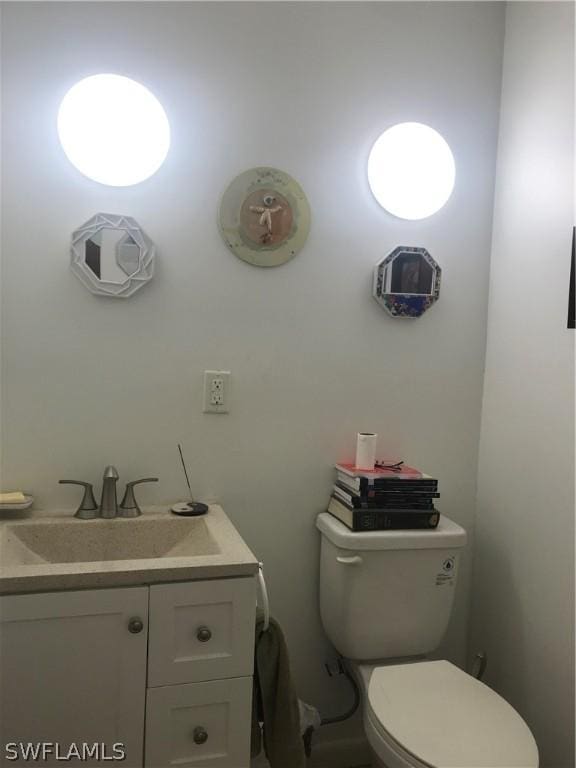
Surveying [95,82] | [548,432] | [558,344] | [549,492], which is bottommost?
[549,492]

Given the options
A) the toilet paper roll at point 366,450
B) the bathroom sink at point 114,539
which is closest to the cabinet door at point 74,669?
the bathroom sink at point 114,539

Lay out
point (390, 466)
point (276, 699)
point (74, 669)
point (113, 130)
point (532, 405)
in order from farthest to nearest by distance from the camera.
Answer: point (390, 466) < point (532, 405) < point (113, 130) < point (276, 699) < point (74, 669)

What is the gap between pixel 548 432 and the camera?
1688 mm

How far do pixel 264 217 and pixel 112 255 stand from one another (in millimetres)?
444

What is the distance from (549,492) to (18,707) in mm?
1385

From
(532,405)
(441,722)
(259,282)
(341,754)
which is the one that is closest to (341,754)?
(341,754)

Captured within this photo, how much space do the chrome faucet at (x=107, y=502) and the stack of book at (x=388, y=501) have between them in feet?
1.97

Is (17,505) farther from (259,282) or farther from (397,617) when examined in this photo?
(397,617)

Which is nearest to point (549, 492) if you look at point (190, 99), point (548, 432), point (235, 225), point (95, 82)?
point (548, 432)

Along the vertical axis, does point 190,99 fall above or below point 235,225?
above

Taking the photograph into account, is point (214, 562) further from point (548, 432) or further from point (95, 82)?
point (95, 82)

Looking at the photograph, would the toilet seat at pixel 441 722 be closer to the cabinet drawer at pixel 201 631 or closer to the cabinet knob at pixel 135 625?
the cabinet drawer at pixel 201 631

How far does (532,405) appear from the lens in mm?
1759

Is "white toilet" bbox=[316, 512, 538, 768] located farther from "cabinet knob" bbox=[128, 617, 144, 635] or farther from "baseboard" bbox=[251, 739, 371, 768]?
"cabinet knob" bbox=[128, 617, 144, 635]
